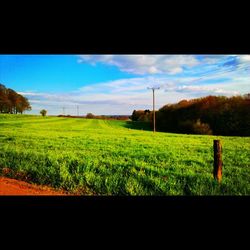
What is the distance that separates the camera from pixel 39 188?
5.61 metres

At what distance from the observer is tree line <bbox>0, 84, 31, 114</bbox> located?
88.7 feet

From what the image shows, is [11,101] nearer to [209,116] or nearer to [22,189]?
[209,116]

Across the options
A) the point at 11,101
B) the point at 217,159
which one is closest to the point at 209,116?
the point at 217,159

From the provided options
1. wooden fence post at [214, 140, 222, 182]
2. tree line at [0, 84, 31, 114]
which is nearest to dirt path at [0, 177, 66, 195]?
wooden fence post at [214, 140, 222, 182]

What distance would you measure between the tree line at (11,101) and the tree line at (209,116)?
616 inches

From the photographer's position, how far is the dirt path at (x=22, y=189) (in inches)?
209

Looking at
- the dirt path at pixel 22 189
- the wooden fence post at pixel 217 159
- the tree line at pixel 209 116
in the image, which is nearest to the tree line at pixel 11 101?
the tree line at pixel 209 116

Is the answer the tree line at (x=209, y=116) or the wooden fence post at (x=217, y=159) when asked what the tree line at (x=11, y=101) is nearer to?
the tree line at (x=209, y=116)

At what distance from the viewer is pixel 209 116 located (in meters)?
23.5

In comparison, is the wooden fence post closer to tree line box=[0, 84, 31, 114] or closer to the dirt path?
the dirt path
